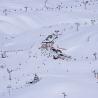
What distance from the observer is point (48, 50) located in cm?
1645

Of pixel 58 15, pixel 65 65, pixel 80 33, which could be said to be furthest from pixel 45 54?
pixel 58 15

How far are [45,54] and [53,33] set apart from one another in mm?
3514

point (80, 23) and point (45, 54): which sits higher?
point (80, 23)

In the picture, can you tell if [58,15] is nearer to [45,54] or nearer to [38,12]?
[38,12]

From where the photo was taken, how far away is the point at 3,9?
26.9 metres

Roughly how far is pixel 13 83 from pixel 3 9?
1512cm

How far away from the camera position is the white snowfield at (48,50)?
34.9ft

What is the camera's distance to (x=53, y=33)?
19.3 meters

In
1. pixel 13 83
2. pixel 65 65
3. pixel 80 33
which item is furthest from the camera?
pixel 80 33

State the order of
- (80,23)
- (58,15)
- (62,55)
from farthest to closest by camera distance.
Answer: (58,15) → (80,23) → (62,55)

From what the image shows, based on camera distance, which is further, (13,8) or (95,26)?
(13,8)

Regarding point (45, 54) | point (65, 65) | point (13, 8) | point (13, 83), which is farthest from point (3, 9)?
point (13, 83)

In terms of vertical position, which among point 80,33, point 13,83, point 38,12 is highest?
point 38,12

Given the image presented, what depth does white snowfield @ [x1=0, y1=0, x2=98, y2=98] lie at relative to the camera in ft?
34.9
